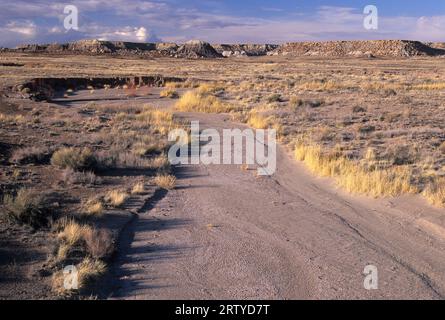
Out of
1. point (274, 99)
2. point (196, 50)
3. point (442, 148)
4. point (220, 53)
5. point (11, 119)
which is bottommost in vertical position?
point (442, 148)

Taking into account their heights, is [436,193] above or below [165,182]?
above

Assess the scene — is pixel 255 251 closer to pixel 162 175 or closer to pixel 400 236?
pixel 400 236

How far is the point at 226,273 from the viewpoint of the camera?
7496mm

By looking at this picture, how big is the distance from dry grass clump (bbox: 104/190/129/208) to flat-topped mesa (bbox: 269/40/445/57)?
13165cm

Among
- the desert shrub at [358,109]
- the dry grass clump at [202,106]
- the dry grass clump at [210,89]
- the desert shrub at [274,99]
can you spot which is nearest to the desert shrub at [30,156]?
the dry grass clump at [202,106]

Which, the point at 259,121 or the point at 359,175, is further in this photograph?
the point at 259,121

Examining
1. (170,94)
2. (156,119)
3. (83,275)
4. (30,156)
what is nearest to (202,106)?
(156,119)

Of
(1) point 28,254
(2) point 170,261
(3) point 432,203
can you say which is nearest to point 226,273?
(2) point 170,261

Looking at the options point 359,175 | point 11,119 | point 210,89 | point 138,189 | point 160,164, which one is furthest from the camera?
point 210,89

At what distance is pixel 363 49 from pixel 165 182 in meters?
145

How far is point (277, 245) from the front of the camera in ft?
28.3

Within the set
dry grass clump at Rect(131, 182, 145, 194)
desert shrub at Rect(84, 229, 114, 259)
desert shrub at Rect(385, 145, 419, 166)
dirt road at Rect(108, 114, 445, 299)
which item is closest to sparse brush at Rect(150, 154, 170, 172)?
dirt road at Rect(108, 114, 445, 299)

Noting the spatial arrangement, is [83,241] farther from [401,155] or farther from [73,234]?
[401,155]
